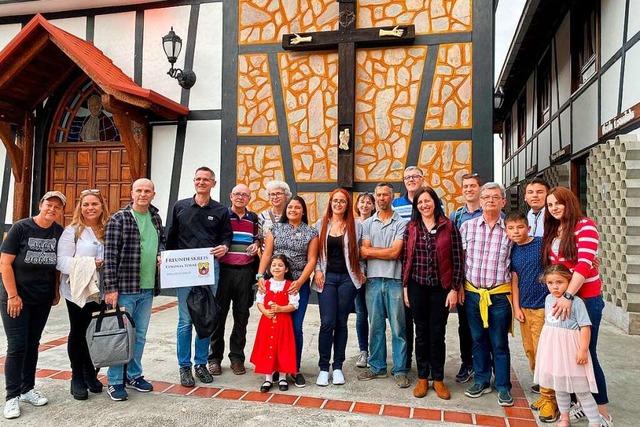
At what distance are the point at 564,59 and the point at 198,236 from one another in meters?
8.41

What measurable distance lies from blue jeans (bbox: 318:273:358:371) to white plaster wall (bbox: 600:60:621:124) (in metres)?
5.00

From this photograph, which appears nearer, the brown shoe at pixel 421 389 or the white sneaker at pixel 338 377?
the brown shoe at pixel 421 389

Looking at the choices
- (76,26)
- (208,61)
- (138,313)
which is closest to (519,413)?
(138,313)

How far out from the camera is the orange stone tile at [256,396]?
11.4ft

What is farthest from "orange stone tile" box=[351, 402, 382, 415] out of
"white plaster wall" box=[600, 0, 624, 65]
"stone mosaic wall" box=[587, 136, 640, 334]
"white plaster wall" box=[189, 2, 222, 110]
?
"white plaster wall" box=[600, 0, 624, 65]

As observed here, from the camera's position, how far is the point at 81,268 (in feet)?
10.8

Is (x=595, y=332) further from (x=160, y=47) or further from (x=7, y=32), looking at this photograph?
(x=7, y=32)

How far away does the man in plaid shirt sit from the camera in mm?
3432

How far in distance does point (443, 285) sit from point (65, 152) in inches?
280

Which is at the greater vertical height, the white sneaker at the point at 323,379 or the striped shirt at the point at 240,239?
the striped shirt at the point at 240,239

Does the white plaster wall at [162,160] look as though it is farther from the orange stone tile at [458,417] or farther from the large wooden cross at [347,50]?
the orange stone tile at [458,417]

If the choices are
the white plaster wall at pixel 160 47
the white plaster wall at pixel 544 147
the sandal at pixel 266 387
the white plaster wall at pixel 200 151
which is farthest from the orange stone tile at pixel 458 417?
the white plaster wall at pixel 544 147

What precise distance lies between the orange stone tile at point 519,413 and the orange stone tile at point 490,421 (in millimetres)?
116

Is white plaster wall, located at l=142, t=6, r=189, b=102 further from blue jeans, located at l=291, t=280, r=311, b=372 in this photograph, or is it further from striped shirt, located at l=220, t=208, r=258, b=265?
blue jeans, located at l=291, t=280, r=311, b=372
